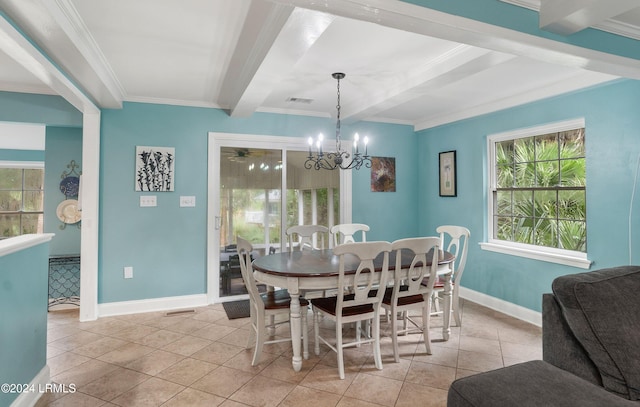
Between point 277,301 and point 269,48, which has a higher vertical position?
point 269,48

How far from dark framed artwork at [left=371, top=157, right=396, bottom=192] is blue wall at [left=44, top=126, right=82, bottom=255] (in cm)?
399

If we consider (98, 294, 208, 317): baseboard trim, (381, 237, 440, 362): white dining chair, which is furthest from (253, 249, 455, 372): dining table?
(98, 294, 208, 317): baseboard trim

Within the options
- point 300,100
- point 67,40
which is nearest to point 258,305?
point 67,40

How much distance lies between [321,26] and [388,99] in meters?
1.71

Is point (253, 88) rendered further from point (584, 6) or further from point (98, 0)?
point (584, 6)

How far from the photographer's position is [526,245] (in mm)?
3781

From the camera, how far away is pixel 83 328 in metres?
3.37

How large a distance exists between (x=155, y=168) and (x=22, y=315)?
2.23 meters

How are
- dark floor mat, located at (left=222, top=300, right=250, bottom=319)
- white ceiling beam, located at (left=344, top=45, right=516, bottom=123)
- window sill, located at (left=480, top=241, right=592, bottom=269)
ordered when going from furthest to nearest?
1. dark floor mat, located at (left=222, top=300, right=250, bottom=319)
2. window sill, located at (left=480, top=241, right=592, bottom=269)
3. white ceiling beam, located at (left=344, top=45, right=516, bottom=123)

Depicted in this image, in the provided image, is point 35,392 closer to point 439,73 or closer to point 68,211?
point 68,211

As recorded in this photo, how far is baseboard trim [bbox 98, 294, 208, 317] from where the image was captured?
374cm

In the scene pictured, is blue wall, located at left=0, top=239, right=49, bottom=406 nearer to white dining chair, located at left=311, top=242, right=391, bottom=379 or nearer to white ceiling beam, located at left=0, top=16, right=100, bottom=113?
white ceiling beam, located at left=0, top=16, right=100, bottom=113

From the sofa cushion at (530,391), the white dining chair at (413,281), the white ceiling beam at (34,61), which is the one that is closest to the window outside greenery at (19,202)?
the white ceiling beam at (34,61)

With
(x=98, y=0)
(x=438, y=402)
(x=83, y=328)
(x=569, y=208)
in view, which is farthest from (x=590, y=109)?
(x=83, y=328)
